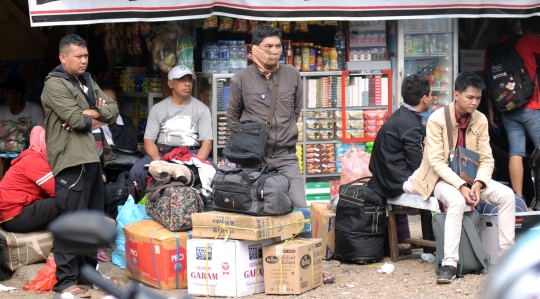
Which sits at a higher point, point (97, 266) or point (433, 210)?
point (433, 210)

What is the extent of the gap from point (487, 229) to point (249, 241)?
6.91 ft

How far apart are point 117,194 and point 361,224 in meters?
2.31

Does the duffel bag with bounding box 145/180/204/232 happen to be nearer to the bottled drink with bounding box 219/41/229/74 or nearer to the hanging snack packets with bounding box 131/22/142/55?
the bottled drink with bounding box 219/41/229/74

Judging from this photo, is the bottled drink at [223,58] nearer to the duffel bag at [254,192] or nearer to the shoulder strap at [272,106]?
the shoulder strap at [272,106]

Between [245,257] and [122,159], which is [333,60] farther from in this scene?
[245,257]

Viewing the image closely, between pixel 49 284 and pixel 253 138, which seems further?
pixel 49 284

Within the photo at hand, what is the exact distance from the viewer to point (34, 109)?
9.14 metres

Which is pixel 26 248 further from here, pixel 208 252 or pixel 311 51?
pixel 311 51

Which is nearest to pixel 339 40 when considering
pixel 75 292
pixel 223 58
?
pixel 223 58

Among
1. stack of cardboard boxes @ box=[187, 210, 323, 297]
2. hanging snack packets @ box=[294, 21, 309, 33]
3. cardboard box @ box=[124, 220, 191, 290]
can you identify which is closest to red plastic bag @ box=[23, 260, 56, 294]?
cardboard box @ box=[124, 220, 191, 290]

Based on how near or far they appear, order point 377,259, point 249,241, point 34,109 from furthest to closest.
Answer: point 34,109, point 377,259, point 249,241

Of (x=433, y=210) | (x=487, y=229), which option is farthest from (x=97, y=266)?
(x=487, y=229)

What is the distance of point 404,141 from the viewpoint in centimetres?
710

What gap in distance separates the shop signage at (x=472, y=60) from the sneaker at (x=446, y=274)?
14.4ft
